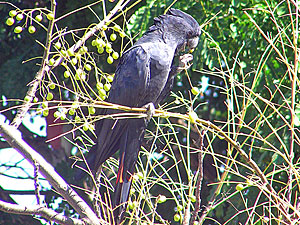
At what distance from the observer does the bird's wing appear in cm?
222

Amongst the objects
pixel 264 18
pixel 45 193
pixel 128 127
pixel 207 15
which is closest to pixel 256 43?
pixel 264 18

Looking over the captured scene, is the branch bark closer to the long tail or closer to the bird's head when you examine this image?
the long tail

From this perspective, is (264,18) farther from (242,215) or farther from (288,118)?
(242,215)

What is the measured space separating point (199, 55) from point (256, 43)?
0.34 meters

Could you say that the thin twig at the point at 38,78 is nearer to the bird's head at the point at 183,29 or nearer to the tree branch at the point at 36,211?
the tree branch at the point at 36,211

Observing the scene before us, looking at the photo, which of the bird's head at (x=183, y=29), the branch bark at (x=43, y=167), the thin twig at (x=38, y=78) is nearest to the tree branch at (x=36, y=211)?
the branch bark at (x=43, y=167)

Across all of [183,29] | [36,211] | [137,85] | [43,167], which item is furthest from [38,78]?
[183,29]

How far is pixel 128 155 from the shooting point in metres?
2.29

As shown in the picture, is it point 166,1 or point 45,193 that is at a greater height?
point 166,1

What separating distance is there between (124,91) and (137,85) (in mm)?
90

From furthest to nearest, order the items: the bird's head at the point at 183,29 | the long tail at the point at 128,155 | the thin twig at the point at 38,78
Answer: the bird's head at the point at 183,29, the long tail at the point at 128,155, the thin twig at the point at 38,78

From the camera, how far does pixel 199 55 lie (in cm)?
267

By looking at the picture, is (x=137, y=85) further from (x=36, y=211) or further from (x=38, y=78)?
(x=36, y=211)

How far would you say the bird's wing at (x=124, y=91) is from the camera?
222 centimetres
